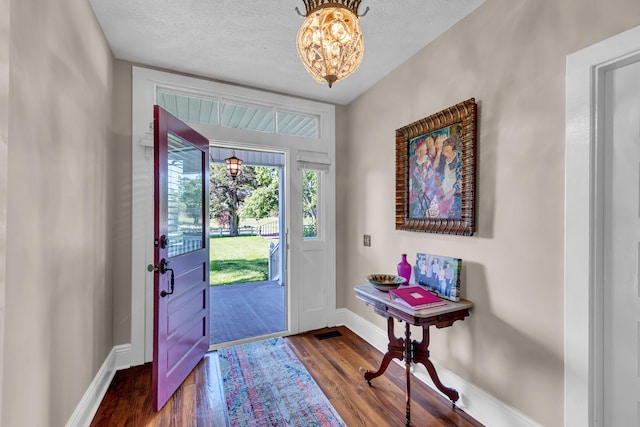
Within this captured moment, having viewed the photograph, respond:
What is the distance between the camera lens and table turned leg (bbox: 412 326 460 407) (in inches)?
78.4

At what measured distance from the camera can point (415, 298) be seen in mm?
1898

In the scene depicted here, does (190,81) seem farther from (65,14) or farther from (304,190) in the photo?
(304,190)

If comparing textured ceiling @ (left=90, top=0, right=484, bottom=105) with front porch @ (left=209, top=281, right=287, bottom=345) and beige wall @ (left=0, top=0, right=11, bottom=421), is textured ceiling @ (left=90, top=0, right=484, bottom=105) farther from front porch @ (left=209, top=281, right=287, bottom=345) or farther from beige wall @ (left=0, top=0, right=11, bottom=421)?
front porch @ (left=209, top=281, right=287, bottom=345)

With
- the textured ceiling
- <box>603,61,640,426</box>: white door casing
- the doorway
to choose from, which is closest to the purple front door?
the doorway

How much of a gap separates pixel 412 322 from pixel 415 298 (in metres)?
0.16

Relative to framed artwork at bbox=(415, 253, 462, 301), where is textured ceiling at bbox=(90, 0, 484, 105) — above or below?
above

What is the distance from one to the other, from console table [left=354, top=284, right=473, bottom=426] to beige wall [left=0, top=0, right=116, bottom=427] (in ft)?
5.96

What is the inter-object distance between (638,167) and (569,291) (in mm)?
624

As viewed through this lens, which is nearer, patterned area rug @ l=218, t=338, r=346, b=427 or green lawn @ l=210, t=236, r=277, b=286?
patterned area rug @ l=218, t=338, r=346, b=427

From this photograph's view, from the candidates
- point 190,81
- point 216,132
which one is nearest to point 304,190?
point 216,132

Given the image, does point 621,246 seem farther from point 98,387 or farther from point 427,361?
point 98,387

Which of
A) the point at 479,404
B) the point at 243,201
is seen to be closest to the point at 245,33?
the point at 479,404

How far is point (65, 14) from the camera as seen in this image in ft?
5.07

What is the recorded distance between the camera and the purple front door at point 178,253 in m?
1.97
